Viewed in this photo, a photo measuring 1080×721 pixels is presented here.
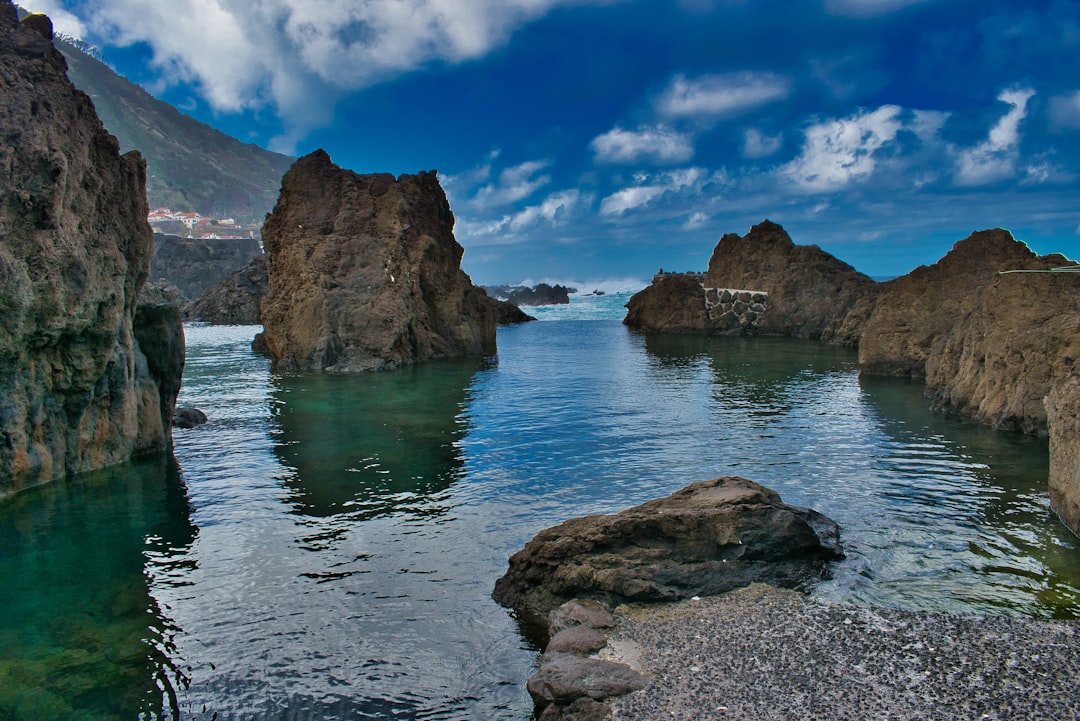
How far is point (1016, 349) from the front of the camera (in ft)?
70.3

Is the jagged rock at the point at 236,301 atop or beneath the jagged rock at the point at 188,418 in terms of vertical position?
atop

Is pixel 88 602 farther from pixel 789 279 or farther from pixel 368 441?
pixel 789 279

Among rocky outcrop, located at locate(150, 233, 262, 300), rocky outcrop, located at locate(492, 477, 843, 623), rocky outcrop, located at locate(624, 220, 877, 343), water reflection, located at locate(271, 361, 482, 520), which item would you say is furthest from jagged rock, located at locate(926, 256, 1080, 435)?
rocky outcrop, located at locate(150, 233, 262, 300)

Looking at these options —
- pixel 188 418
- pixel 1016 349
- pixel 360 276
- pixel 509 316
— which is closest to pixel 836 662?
pixel 1016 349

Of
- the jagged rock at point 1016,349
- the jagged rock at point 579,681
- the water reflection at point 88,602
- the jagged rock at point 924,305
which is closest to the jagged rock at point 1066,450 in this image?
the jagged rock at point 1016,349

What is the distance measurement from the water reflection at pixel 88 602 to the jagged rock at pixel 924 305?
34.8m

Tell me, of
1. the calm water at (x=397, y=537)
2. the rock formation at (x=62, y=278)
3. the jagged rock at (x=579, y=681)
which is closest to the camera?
the jagged rock at (x=579, y=681)

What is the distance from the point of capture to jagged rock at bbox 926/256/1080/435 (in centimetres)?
2023

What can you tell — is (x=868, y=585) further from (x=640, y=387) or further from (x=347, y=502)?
(x=640, y=387)

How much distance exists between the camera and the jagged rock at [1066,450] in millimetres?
12383

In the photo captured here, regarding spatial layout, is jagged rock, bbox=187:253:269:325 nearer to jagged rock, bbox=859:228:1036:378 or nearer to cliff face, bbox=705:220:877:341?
cliff face, bbox=705:220:877:341

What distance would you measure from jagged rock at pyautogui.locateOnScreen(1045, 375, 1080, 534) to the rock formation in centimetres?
2025

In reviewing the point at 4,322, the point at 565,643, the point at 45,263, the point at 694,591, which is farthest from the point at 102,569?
the point at 694,591

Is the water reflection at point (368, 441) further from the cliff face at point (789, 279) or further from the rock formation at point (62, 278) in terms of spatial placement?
the cliff face at point (789, 279)
